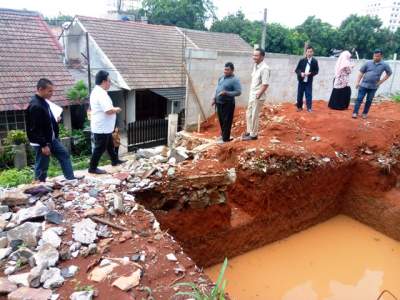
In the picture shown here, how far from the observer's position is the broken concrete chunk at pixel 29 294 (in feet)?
7.27

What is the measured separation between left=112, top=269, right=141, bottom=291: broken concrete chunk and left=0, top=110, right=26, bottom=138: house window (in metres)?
8.52

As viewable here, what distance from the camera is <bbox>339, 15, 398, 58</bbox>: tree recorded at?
2311 centimetres

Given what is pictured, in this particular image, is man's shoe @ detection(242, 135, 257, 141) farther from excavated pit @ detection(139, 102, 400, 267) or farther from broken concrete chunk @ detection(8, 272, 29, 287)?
broken concrete chunk @ detection(8, 272, 29, 287)

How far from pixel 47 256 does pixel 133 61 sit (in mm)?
10718

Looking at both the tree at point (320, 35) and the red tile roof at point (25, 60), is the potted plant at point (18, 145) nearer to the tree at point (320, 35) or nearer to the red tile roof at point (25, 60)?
the red tile roof at point (25, 60)

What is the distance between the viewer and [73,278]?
253cm

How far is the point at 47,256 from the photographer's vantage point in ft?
8.70

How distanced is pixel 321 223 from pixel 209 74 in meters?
4.56

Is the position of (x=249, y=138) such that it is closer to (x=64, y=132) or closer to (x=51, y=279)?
(x=51, y=279)

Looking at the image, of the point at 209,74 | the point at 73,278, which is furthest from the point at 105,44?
the point at 73,278

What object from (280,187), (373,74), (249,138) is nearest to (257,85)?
(249,138)

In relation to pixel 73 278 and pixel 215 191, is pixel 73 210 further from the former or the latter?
pixel 215 191

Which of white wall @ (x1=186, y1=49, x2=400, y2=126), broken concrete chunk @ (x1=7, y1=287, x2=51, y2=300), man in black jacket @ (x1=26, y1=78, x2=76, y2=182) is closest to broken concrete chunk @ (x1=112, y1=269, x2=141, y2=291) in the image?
broken concrete chunk @ (x1=7, y1=287, x2=51, y2=300)

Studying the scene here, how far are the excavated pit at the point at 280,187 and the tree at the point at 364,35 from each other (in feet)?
61.4
